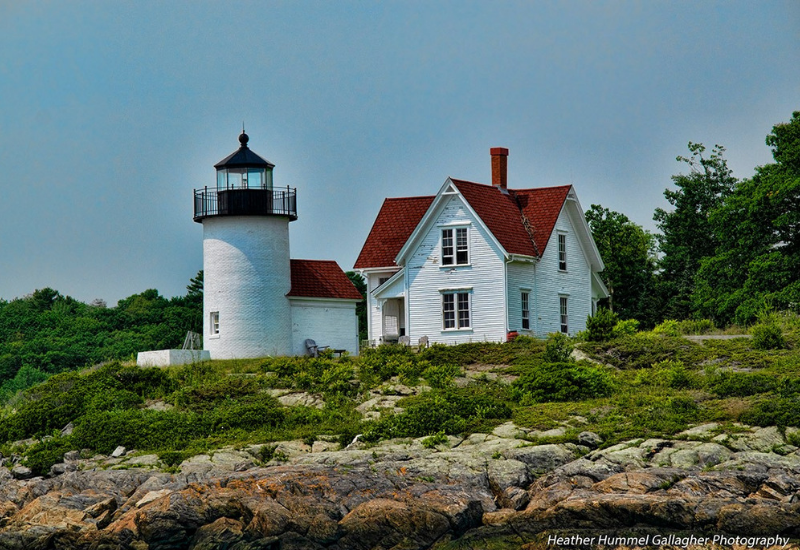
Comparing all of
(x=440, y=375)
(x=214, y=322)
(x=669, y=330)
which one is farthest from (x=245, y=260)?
(x=669, y=330)

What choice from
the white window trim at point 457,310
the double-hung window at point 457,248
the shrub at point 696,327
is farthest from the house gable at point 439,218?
the shrub at point 696,327

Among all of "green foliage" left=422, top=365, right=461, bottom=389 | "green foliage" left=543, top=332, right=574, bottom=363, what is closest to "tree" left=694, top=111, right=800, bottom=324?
"green foliage" left=543, top=332, right=574, bottom=363

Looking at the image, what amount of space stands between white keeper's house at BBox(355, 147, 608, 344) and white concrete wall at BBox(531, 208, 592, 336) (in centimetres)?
3

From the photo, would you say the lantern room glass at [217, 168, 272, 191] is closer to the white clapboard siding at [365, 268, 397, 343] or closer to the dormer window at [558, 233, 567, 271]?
the white clapboard siding at [365, 268, 397, 343]

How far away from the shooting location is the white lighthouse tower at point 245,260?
136 feet

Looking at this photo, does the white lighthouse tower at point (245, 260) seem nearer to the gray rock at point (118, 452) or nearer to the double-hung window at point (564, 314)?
the double-hung window at point (564, 314)

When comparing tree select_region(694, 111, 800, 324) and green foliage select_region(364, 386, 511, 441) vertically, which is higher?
tree select_region(694, 111, 800, 324)

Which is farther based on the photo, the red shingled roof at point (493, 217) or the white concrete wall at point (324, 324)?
the white concrete wall at point (324, 324)

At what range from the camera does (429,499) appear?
2442cm

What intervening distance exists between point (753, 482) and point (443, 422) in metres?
7.54

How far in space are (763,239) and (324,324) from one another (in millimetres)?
15703

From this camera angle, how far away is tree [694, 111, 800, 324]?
44.3m

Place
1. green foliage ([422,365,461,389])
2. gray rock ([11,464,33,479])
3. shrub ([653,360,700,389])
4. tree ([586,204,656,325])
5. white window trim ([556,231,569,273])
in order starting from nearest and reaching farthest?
gray rock ([11,464,33,479]), shrub ([653,360,700,389]), green foliage ([422,365,461,389]), white window trim ([556,231,569,273]), tree ([586,204,656,325])

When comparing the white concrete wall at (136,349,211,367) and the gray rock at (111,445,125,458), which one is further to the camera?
the white concrete wall at (136,349,211,367)
